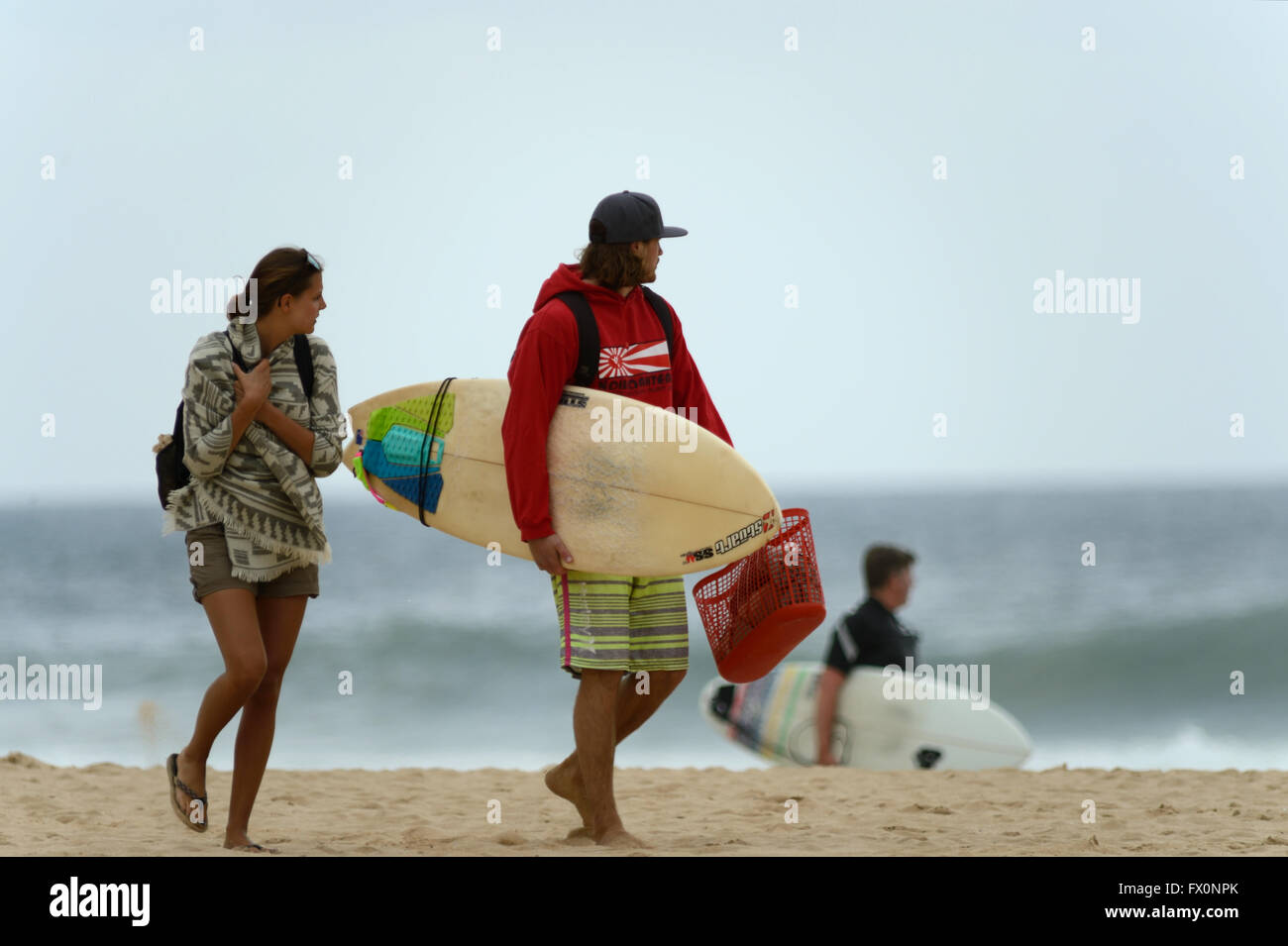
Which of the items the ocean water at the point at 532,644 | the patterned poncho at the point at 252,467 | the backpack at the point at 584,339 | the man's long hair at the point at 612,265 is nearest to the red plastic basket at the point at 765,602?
the backpack at the point at 584,339

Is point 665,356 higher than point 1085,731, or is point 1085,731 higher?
point 665,356

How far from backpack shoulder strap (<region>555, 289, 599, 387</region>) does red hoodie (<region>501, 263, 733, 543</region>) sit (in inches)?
0.7

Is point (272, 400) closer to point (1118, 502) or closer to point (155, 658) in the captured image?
point (155, 658)

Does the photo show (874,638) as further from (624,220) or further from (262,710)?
(262,710)

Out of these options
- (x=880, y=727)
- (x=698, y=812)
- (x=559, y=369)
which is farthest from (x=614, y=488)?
(x=880, y=727)

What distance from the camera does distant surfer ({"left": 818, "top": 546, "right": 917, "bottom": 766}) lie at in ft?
23.6

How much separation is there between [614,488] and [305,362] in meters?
0.96

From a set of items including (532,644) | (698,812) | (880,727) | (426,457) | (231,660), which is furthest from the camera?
(532,644)

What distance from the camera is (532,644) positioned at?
51.8 feet

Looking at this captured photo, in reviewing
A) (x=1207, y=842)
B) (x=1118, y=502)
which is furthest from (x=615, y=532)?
(x=1118, y=502)

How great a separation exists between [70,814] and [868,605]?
4142mm


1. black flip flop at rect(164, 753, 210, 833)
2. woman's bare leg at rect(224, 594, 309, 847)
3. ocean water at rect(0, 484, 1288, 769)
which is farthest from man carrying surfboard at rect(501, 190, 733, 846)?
ocean water at rect(0, 484, 1288, 769)

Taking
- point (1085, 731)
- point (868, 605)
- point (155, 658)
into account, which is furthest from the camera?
point (155, 658)

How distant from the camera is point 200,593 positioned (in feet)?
11.9
